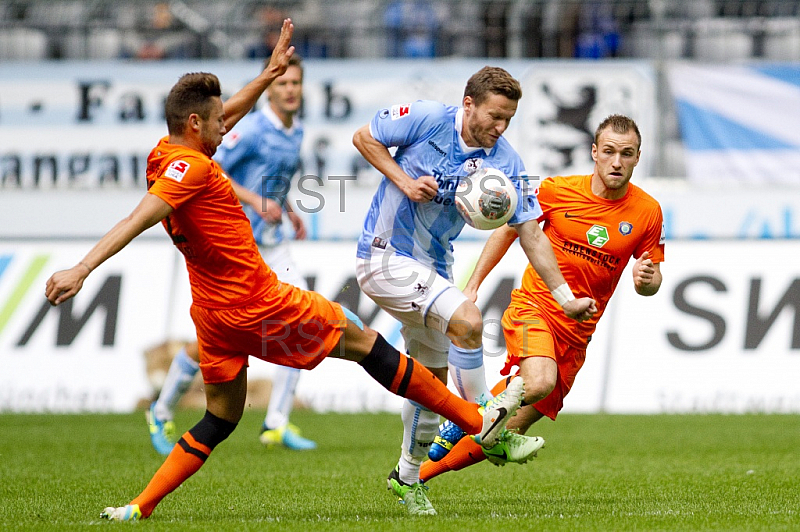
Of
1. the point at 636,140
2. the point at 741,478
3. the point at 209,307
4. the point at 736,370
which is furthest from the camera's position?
the point at 736,370

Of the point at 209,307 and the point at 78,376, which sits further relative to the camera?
the point at 78,376

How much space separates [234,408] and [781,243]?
8.72m

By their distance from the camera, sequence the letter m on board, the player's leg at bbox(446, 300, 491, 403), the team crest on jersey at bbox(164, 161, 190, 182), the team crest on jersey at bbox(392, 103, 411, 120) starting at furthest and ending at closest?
the letter m on board < the team crest on jersey at bbox(392, 103, 411, 120) < the player's leg at bbox(446, 300, 491, 403) < the team crest on jersey at bbox(164, 161, 190, 182)

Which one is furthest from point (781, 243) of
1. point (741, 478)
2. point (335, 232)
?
point (741, 478)

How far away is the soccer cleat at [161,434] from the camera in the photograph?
8938 mm

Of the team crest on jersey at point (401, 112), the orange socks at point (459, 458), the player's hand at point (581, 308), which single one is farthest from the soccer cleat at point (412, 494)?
the team crest on jersey at point (401, 112)

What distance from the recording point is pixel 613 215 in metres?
6.77

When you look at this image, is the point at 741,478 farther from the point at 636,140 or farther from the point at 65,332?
the point at 65,332

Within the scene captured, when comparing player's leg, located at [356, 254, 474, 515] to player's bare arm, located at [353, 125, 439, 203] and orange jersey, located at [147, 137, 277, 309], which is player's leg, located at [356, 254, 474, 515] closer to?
player's bare arm, located at [353, 125, 439, 203]

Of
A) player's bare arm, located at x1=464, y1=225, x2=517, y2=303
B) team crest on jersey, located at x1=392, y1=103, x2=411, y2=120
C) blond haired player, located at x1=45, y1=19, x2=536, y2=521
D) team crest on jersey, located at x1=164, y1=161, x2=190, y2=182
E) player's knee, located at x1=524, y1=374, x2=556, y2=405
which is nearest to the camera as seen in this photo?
team crest on jersey, located at x1=164, y1=161, x2=190, y2=182

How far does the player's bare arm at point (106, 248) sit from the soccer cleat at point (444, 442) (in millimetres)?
2267

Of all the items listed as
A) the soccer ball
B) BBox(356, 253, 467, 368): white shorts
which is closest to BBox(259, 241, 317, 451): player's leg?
BBox(356, 253, 467, 368): white shorts

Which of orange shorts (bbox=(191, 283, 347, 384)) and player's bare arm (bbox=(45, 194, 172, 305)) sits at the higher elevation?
player's bare arm (bbox=(45, 194, 172, 305))

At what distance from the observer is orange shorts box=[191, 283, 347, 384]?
576 centimetres
